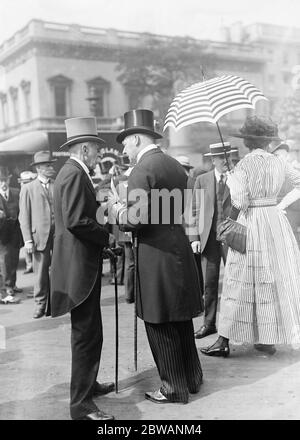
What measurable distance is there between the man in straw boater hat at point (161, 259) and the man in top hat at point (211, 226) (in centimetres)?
135

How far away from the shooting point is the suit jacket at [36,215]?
596 centimetres

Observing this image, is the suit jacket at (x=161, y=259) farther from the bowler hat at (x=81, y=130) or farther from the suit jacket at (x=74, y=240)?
the bowler hat at (x=81, y=130)

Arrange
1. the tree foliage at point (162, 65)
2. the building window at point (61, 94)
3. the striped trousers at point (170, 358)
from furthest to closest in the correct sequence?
1. the building window at point (61, 94)
2. the tree foliage at point (162, 65)
3. the striped trousers at point (170, 358)

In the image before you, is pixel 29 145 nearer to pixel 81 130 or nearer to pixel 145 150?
pixel 81 130

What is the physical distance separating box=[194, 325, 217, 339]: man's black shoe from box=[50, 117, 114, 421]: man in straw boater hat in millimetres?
1718

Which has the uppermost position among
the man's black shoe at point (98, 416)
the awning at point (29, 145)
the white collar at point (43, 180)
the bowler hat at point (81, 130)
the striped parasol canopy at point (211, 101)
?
the awning at point (29, 145)

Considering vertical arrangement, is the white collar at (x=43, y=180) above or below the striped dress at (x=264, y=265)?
above

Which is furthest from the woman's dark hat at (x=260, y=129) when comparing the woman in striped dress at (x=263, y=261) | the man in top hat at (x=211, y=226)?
the man in top hat at (x=211, y=226)

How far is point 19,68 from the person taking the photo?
21.6m

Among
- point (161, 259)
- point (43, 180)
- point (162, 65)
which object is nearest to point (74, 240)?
point (161, 259)

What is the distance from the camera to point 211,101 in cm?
385

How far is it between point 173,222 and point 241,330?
116cm

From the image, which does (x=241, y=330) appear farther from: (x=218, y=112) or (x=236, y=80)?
(x=236, y=80)
